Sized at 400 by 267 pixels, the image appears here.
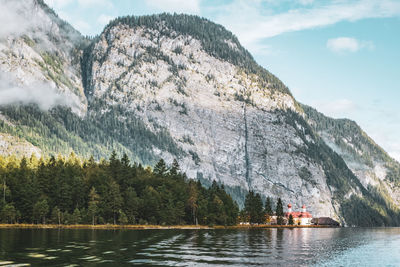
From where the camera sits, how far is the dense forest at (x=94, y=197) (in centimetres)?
15262

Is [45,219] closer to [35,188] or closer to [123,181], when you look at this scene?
[35,188]

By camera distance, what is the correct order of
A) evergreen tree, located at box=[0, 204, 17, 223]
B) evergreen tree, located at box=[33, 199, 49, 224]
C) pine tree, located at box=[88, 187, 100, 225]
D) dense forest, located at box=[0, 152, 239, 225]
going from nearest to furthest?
evergreen tree, located at box=[0, 204, 17, 223]
evergreen tree, located at box=[33, 199, 49, 224]
dense forest, located at box=[0, 152, 239, 225]
pine tree, located at box=[88, 187, 100, 225]

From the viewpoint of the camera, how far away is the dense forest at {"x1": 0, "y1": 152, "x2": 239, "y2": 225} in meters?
153

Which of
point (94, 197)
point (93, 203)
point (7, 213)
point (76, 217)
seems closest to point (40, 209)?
point (7, 213)

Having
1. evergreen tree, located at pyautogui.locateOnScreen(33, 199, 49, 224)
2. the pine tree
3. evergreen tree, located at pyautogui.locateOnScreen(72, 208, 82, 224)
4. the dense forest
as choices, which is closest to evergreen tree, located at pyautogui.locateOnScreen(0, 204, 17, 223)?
the dense forest

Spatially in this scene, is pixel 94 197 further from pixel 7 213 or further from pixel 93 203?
pixel 7 213

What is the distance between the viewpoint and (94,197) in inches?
6427

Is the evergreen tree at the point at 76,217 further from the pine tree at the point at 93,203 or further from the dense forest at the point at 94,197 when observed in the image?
the pine tree at the point at 93,203

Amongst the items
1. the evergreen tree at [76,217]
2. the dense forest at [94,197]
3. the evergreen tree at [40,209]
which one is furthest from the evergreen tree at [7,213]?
the evergreen tree at [76,217]

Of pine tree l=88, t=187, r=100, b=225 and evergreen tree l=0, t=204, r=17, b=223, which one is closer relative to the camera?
evergreen tree l=0, t=204, r=17, b=223

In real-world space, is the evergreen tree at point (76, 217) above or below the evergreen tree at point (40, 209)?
below

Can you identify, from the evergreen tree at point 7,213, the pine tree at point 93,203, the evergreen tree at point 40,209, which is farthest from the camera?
the pine tree at point 93,203

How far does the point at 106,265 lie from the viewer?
54.6m

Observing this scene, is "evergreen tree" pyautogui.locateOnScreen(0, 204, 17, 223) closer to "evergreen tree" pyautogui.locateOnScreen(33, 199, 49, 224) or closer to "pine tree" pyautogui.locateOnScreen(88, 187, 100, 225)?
"evergreen tree" pyautogui.locateOnScreen(33, 199, 49, 224)
